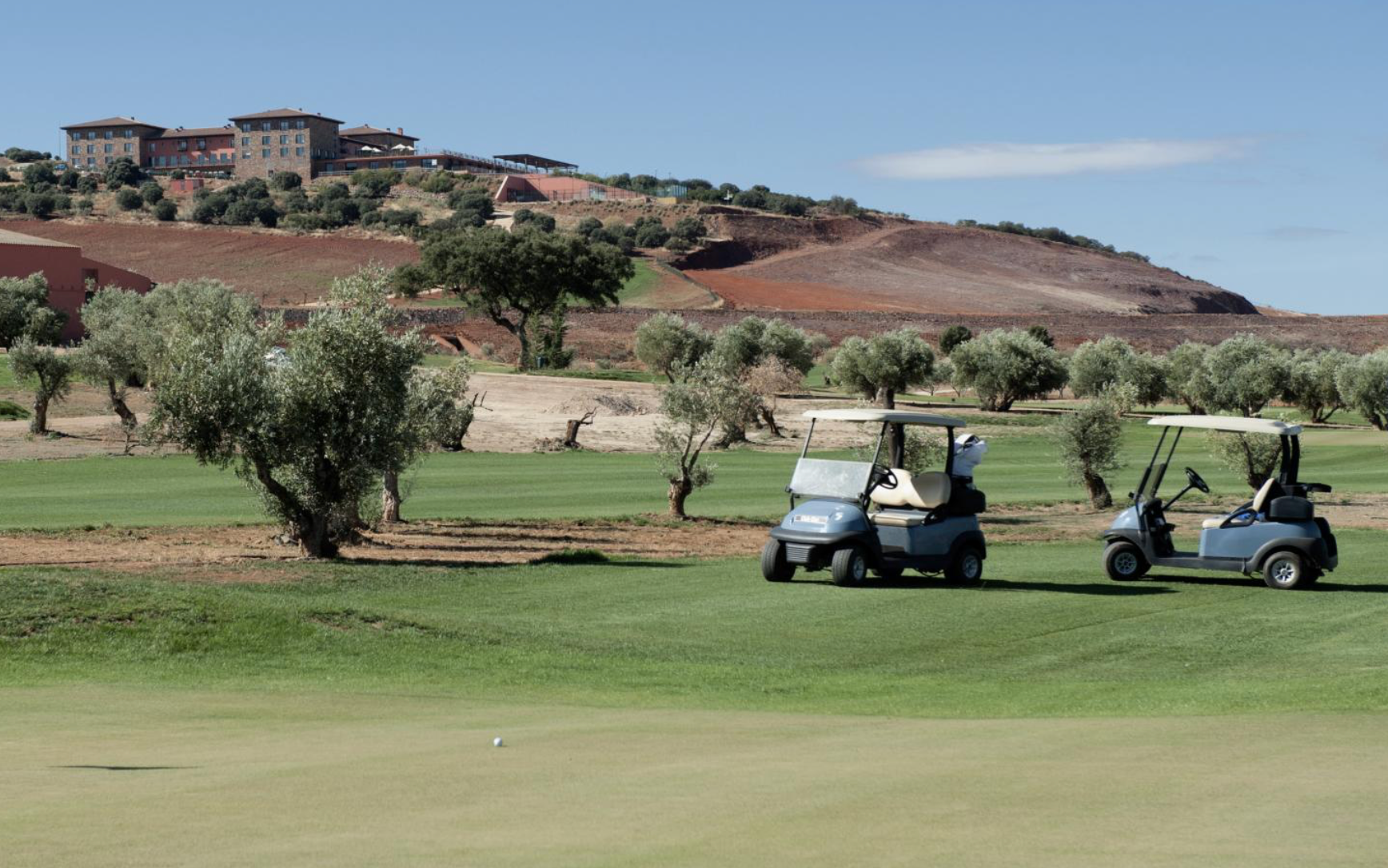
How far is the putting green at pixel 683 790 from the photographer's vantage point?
7605 mm

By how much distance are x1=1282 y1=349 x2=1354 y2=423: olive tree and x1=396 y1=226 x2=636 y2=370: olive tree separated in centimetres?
4007

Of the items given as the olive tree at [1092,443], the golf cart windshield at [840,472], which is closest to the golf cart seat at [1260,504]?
the golf cart windshield at [840,472]

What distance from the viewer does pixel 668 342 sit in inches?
3408

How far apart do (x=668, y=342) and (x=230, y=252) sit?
268 ft

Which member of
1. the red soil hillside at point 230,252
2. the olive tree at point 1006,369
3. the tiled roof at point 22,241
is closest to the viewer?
the olive tree at point 1006,369

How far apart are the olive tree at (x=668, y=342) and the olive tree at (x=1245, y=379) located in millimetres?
25748

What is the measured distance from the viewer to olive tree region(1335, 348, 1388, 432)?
7012 centimetres

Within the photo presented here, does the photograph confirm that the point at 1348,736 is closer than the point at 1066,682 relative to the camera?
Yes

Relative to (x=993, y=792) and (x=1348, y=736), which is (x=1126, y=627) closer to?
(x=1348, y=736)

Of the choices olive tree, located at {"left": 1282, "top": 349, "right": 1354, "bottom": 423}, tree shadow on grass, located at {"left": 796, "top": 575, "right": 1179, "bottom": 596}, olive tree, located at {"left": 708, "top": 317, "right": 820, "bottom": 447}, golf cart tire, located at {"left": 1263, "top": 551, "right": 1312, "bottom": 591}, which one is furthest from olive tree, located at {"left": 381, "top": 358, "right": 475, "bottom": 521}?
olive tree, located at {"left": 1282, "top": 349, "right": 1354, "bottom": 423}

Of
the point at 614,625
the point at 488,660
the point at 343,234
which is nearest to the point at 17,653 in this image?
the point at 488,660

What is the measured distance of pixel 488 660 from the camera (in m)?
17.6

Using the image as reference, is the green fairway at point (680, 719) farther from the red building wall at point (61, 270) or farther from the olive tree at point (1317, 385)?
the red building wall at point (61, 270)

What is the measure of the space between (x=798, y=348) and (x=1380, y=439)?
31.4 m
